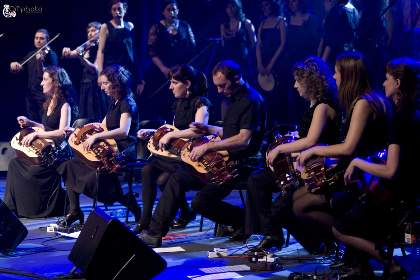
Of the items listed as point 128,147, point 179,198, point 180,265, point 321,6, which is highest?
point 321,6

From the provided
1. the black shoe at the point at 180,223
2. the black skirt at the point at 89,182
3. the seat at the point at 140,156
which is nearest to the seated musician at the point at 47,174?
the black skirt at the point at 89,182

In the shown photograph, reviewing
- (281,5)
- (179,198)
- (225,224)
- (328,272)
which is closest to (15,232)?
(179,198)

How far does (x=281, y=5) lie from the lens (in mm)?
8570

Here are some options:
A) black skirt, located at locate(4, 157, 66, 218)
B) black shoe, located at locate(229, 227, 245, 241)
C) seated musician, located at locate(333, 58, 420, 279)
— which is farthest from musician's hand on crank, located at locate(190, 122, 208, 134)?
black skirt, located at locate(4, 157, 66, 218)

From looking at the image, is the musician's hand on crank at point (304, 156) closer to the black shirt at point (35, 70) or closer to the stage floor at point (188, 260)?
the stage floor at point (188, 260)

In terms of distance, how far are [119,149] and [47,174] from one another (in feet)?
3.64

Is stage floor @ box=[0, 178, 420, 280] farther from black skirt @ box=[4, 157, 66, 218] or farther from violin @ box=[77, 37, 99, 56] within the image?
violin @ box=[77, 37, 99, 56]

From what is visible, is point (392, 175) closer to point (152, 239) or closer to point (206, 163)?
point (206, 163)

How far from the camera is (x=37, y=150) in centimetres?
650

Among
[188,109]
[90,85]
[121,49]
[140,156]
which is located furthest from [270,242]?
[90,85]

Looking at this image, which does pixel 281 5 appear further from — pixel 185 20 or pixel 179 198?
pixel 179 198

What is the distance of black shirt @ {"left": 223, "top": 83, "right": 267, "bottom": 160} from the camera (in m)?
5.07

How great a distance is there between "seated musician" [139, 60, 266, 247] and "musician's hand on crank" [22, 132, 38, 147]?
204 cm

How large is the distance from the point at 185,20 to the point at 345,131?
6.71 meters
